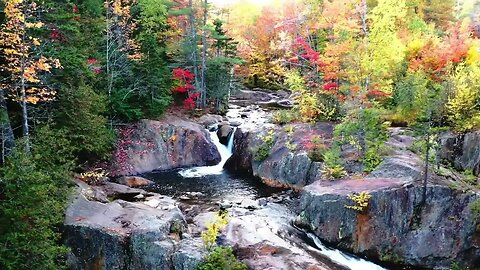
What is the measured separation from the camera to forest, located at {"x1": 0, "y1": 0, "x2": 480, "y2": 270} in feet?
41.3

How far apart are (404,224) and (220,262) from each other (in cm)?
693

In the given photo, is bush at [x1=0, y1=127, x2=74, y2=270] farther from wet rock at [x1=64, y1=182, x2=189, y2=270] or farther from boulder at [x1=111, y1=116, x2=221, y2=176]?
boulder at [x1=111, y1=116, x2=221, y2=176]

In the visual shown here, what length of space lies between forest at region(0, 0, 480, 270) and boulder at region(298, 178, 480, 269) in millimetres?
879

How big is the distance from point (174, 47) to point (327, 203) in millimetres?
18492

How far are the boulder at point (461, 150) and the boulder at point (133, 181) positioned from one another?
45.8 feet

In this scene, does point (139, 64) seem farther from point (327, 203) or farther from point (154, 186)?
point (327, 203)

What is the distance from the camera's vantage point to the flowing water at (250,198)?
48.5 feet

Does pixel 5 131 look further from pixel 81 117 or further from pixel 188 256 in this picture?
pixel 188 256

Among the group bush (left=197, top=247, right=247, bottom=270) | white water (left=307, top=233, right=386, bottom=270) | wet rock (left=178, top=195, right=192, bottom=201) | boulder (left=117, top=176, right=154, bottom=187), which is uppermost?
bush (left=197, top=247, right=247, bottom=270)

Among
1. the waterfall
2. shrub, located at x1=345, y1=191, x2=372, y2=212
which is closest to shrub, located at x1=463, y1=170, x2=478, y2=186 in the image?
shrub, located at x1=345, y1=191, x2=372, y2=212

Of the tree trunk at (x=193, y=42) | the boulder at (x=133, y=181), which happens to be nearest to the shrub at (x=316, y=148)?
the boulder at (x=133, y=181)

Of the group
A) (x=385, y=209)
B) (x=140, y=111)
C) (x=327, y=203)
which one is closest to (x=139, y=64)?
(x=140, y=111)

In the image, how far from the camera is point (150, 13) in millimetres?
28859


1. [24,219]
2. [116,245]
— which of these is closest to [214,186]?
[116,245]
